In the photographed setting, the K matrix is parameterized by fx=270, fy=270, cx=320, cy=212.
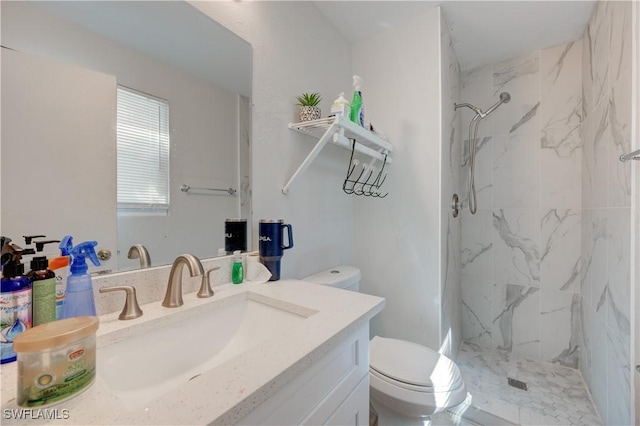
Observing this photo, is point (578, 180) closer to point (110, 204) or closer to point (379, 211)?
point (379, 211)

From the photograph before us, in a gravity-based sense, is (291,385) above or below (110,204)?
below

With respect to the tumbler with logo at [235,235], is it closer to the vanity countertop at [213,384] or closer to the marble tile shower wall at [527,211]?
the vanity countertop at [213,384]

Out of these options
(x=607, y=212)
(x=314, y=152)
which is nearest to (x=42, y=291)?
(x=314, y=152)

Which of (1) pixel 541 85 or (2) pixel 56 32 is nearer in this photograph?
(2) pixel 56 32

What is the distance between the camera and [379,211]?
1784 mm

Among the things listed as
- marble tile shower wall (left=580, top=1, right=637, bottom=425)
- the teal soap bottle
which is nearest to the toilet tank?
the teal soap bottle

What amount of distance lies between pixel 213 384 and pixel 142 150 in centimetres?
71

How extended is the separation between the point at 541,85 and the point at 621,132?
1.07 metres

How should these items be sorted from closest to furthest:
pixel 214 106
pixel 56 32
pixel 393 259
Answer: pixel 56 32, pixel 214 106, pixel 393 259

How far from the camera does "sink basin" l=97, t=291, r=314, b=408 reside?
2.08ft

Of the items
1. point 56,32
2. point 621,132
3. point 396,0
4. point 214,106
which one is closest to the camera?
point 56,32

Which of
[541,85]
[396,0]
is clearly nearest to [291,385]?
[396,0]

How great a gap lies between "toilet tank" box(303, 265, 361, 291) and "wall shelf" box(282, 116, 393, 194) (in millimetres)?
481

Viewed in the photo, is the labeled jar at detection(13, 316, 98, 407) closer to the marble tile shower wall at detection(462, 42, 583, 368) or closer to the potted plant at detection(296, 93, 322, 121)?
the potted plant at detection(296, 93, 322, 121)
